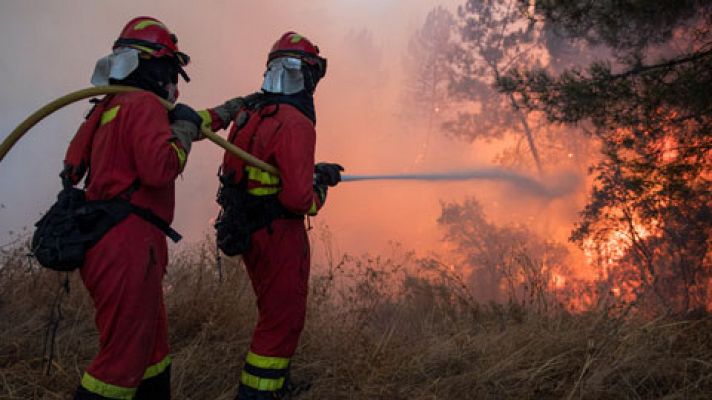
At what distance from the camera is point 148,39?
6.93 feet

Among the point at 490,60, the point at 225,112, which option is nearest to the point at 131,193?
the point at 225,112

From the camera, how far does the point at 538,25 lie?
1662cm

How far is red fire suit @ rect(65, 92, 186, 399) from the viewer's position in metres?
1.82

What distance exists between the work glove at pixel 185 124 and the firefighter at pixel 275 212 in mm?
425

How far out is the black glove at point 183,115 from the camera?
6.99 feet

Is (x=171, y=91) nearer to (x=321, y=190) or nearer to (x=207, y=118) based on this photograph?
(x=207, y=118)

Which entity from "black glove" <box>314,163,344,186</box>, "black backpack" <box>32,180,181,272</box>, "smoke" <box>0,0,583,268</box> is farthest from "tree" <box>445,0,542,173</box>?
"black backpack" <box>32,180,181,272</box>

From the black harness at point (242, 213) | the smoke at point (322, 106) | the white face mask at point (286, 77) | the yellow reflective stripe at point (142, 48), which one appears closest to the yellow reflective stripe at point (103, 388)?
the black harness at point (242, 213)

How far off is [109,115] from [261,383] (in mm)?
1361

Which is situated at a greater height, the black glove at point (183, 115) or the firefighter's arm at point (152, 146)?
the black glove at point (183, 115)

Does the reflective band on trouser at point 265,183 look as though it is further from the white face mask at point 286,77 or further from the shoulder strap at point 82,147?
the shoulder strap at point 82,147

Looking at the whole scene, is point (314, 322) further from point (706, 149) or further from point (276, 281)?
point (706, 149)

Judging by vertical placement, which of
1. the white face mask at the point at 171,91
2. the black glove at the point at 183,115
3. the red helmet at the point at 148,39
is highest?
the red helmet at the point at 148,39

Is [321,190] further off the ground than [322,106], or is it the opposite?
[322,106]
